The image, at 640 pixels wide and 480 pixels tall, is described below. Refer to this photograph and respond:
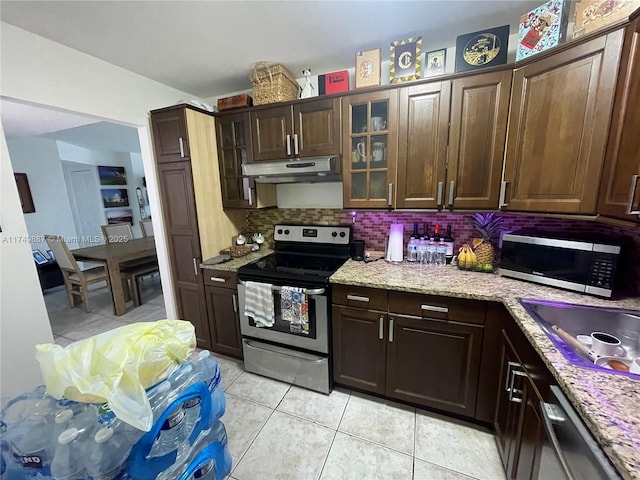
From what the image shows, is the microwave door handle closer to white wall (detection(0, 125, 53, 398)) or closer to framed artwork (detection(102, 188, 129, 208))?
white wall (detection(0, 125, 53, 398))

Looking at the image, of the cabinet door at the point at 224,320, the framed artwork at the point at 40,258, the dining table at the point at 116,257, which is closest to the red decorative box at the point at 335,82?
the cabinet door at the point at 224,320

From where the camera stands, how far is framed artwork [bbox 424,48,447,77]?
1.61 meters

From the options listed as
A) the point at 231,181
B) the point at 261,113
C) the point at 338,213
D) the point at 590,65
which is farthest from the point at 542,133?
the point at 231,181

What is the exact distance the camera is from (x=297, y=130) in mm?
1975

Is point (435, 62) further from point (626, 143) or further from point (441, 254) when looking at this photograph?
point (441, 254)

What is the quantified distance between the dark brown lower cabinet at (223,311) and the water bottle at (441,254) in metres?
1.59

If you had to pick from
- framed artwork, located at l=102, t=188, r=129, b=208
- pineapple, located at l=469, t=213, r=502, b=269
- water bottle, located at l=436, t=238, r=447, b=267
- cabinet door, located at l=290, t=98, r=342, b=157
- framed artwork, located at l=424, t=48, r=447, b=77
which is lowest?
water bottle, located at l=436, t=238, r=447, b=267

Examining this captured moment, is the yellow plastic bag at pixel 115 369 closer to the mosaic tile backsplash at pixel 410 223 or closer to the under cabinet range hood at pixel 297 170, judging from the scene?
the under cabinet range hood at pixel 297 170

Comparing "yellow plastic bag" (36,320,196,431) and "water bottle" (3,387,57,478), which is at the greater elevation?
"yellow plastic bag" (36,320,196,431)

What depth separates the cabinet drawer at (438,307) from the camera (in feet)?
4.72

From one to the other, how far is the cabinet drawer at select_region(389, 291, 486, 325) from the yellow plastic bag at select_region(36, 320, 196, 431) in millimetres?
1225

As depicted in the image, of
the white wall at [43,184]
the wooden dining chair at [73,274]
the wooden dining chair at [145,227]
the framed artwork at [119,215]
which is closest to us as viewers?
the wooden dining chair at [73,274]

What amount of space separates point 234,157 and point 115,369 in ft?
6.01

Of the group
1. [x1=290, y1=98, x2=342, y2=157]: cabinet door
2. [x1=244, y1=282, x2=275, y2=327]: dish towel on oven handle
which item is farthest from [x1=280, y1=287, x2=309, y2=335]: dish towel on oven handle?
Result: [x1=290, y1=98, x2=342, y2=157]: cabinet door
